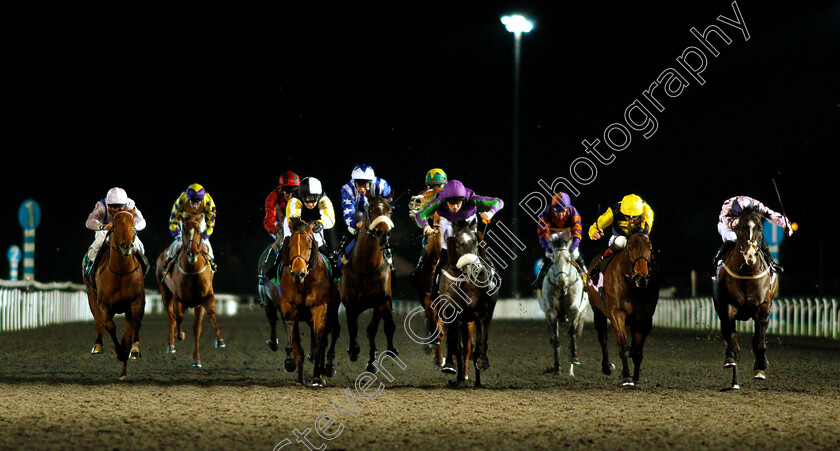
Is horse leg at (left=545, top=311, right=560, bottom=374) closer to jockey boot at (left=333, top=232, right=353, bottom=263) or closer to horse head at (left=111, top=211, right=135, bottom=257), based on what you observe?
jockey boot at (left=333, top=232, right=353, bottom=263)

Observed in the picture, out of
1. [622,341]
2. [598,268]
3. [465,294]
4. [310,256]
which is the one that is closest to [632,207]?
[598,268]

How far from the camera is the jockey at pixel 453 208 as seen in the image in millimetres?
12141

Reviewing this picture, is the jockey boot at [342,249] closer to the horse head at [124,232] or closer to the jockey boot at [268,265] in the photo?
the jockey boot at [268,265]

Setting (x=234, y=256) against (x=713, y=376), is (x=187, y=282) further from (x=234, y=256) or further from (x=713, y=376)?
(x=234, y=256)

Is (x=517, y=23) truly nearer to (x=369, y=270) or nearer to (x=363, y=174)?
(x=363, y=174)

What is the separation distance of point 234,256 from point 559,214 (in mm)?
49561

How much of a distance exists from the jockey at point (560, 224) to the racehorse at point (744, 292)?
8.70ft

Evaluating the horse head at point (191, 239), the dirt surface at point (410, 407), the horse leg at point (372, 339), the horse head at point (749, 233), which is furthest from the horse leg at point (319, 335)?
the horse head at point (749, 233)

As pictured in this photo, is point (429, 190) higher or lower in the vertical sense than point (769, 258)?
higher

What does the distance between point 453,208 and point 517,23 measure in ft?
43.9

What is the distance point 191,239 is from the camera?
14570mm

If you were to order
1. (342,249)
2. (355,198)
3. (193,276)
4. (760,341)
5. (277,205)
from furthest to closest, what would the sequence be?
(193,276) → (355,198) → (342,249) → (277,205) → (760,341)

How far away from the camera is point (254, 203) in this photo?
59.3 metres

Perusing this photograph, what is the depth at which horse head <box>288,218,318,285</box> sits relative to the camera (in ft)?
38.8
